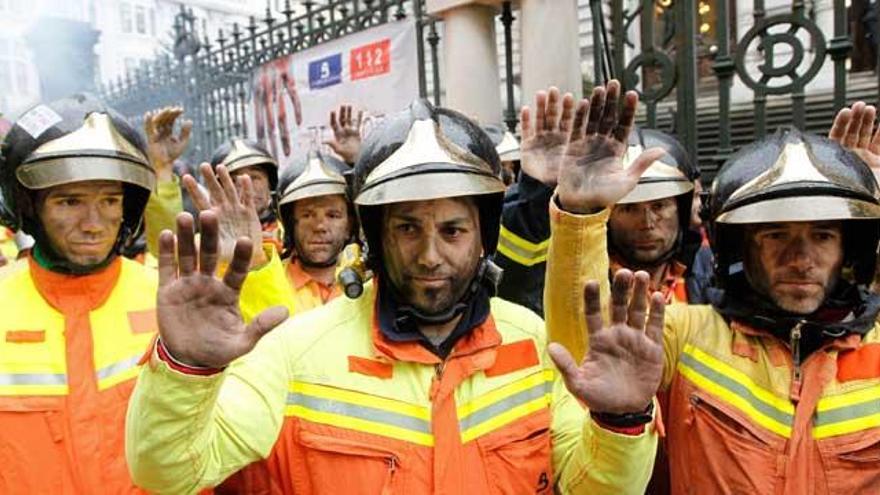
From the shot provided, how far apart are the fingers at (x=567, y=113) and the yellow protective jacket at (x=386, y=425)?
30.4 inches

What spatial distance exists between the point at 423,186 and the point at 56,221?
136 cm

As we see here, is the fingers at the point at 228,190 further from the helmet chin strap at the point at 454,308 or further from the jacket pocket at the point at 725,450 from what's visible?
the jacket pocket at the point at 725,450

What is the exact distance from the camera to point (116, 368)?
222cm

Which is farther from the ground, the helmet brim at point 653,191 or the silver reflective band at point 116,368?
the helmet brim at point 653,191

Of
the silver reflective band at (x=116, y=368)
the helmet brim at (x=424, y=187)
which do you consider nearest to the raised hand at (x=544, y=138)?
the helmet brim at (x=424, y=187)

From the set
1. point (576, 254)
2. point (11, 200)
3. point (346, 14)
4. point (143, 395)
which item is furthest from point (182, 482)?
point (346, 14)

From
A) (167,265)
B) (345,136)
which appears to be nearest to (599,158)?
(167,265)

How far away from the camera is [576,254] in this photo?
77.2 inches

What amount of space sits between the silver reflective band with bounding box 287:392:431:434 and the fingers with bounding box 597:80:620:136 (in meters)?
0.90

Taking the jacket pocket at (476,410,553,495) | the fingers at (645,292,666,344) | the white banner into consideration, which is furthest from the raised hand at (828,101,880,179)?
the white banner

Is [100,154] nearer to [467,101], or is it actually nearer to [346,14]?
[467,101]

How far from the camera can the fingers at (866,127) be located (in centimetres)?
269

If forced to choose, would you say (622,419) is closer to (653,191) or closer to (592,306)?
(592,306)

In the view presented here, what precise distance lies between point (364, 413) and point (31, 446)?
104 centimetres
